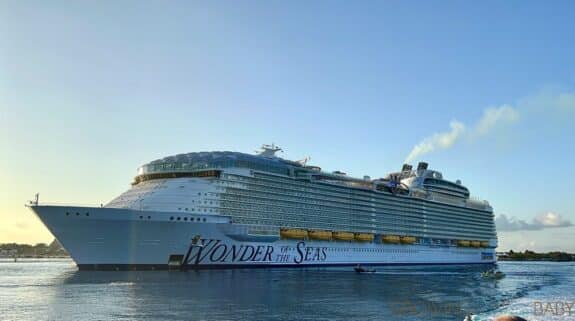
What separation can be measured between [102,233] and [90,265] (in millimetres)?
4523

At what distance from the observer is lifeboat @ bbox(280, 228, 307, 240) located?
271ft

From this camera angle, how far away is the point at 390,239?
341 feet

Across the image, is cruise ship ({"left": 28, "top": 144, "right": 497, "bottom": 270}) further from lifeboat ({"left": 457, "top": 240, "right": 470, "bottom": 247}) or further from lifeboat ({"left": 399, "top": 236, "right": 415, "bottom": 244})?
lifeboat ({"left": 457, "top": 240, "right": 470, "bottom": 247})

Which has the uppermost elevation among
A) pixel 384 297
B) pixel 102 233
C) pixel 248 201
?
pixel 248 201

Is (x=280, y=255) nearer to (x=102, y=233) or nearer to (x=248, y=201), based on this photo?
(x=248, y=201)

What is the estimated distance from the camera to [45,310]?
111ft

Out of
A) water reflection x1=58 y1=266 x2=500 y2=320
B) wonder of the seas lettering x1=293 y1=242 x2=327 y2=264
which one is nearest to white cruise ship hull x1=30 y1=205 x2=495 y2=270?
wonder of the seas lettering x1=293 y1=242 x2=327 y2=264

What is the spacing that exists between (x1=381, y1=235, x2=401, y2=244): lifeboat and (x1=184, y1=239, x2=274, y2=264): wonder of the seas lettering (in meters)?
32.3

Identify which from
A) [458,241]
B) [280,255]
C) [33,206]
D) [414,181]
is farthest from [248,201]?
[458,241]

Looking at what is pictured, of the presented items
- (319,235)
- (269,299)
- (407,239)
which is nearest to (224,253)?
(319,235)

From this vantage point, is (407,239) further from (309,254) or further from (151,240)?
(151,240)

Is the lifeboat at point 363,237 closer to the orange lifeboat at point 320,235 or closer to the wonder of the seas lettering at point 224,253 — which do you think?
the orange lifeboat at point 320,235

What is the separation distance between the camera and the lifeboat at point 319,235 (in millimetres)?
87562

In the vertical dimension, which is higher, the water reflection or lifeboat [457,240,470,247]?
lifeboat [457,240,470,247]
